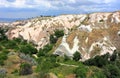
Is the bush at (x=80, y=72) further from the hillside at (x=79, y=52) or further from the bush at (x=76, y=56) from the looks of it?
the bush at (x=76, y=56)

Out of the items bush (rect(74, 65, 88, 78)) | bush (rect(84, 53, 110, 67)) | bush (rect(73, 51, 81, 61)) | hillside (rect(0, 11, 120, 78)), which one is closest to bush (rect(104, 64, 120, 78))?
hillside (rect(0, 11, 120, 78))

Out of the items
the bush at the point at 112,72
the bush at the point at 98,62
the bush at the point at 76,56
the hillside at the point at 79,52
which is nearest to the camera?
the hillside at the point at 79,52

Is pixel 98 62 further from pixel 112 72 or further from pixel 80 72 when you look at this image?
pixel 80 72

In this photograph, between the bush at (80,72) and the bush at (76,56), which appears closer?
the bush at (80,72)

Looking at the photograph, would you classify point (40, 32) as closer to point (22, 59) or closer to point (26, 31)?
point (26, 31)

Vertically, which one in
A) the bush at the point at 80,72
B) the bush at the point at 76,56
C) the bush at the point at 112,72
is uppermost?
the bush at the point at 80,72

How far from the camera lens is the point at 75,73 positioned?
72.7m

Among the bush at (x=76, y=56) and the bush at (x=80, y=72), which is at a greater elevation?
the bush at (x=80, y=72)

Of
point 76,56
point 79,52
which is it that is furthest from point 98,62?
point 79,52

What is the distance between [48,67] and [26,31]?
108584 millimetres

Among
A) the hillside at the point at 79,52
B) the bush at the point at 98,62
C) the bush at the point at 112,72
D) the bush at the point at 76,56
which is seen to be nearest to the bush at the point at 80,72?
the hillside at the point at 79,52

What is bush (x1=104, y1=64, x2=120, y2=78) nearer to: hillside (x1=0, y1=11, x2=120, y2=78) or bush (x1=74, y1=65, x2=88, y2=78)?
hillside (x1=0, y1=11, x2=120, y2=78)

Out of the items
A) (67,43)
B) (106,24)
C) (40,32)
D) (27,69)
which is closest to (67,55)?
(67,43)

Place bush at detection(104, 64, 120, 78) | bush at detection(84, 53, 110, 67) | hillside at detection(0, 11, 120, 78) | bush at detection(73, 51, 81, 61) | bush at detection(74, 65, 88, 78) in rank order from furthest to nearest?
bush at detection(73, 51, 81, 61)
bush at detection(84, 53, 110, 67)
bush at detection(104, 64, 120, 78)
hillside at detection(0, 11, 120, 78)
bush at detection(74, 65, 88, 78)
